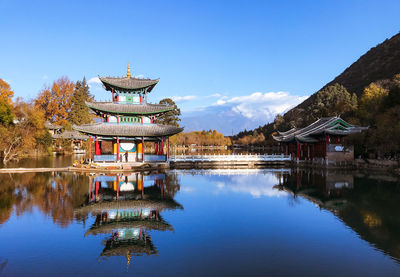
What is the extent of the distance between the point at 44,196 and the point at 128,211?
6.13 metres

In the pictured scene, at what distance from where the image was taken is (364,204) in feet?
48.9

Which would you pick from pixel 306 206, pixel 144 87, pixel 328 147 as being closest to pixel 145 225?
pixel 306 206

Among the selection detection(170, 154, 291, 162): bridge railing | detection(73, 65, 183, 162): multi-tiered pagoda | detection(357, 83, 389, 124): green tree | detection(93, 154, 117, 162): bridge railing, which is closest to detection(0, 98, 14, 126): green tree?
detection(73, 65, 183, 162): multi-tiered pagoda

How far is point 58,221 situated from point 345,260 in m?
10.4

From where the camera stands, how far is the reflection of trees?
42.4ft

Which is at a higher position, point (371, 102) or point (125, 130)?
point (371, 102)

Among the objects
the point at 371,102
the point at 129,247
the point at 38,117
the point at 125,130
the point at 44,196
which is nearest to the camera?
the point at 129,247

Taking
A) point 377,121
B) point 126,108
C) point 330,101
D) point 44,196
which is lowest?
point 44,196

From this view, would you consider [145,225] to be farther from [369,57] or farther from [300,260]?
[369,57]

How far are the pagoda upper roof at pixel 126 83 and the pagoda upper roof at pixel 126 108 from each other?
1.93 meters

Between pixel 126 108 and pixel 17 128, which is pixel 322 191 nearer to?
pixel 126 108

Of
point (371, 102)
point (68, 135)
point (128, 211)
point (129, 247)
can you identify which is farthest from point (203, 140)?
point (129, 247)

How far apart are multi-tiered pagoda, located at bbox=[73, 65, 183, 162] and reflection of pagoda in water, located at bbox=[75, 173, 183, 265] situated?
9.31 meters

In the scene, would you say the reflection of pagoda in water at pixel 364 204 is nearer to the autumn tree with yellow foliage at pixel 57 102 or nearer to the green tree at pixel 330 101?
the green tree at pixel 330 101
